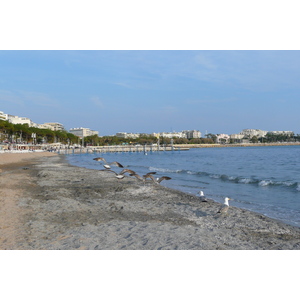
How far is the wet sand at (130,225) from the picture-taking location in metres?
5.45

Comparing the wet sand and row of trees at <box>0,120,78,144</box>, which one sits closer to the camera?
the wet sand

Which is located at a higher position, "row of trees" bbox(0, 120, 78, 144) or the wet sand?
"row of trees" bbox(0, 120, 78, 144)

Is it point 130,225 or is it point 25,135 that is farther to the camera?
point 25,135

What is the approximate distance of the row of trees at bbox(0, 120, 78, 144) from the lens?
268ft

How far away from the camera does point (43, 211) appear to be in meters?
8.07

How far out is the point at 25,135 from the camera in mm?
97000

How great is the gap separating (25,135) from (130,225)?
321 ft

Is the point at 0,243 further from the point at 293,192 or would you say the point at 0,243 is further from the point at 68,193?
the point at 293,192

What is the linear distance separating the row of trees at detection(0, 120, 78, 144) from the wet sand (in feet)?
251

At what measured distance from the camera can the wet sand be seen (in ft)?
17.9

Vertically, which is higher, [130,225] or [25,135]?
[25,135]

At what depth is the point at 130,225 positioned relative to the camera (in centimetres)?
673

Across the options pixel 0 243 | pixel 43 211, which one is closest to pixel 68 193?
pixel 43 211

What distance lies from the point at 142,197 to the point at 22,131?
9038 cm
